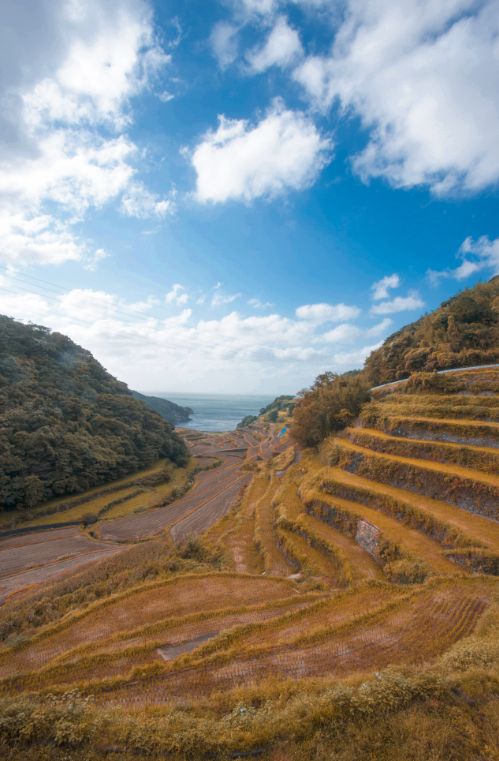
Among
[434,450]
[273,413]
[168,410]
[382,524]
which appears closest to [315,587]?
[382,524]

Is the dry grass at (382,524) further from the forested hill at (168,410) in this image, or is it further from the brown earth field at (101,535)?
the forested hill at (168,410)

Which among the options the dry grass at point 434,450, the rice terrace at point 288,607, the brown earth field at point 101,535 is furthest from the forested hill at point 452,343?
the brown earth field at point 101,535

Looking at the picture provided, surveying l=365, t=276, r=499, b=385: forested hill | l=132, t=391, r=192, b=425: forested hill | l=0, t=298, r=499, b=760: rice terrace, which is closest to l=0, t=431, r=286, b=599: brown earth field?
l=0, t=298, r=499, b=760: rice terrace

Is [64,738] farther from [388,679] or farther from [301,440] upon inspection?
[301,440]

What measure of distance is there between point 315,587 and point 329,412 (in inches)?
795

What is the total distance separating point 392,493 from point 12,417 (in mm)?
35799

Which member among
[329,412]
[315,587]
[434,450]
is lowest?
[315,587]

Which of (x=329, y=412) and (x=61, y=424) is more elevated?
(x=329, y=412)

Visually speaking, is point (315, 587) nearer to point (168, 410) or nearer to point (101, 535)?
point (101, 535)

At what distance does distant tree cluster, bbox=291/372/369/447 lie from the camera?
30.2 m

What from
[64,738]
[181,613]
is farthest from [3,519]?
[64,738]

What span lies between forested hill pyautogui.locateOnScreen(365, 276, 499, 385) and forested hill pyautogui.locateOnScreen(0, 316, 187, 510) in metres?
36.6

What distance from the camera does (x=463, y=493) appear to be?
14.7 m

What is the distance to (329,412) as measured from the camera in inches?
1256
